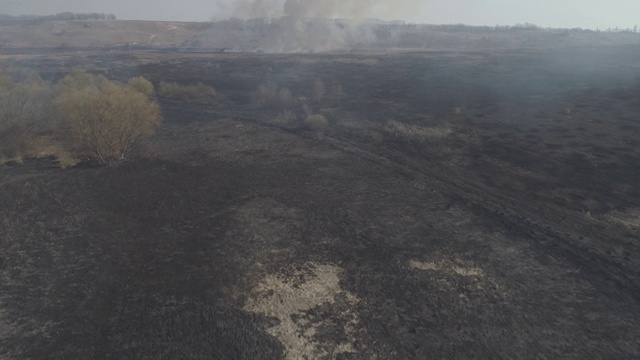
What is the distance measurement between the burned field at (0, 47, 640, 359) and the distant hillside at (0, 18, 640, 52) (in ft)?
266

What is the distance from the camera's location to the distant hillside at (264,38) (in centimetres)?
10862

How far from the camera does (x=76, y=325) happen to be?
36.5ft

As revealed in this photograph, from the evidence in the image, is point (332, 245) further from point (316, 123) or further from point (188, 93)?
point (188, 93)

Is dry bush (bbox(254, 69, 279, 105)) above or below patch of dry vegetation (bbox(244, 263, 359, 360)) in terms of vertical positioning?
above

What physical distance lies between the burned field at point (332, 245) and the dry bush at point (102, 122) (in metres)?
1.29

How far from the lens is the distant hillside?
109 m

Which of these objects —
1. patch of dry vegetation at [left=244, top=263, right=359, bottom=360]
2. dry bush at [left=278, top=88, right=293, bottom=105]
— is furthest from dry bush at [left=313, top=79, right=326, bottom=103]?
patch of dry vegetation at [left=244, top=263, right=359, bottom=360]

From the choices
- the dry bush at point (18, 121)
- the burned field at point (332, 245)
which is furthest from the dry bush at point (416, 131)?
the dry bush at point (18, 121)

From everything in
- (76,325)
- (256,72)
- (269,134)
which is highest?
(256,72)

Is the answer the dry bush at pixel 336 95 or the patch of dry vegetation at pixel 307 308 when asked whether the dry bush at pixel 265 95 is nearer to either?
the dry bush at pixel 336 95

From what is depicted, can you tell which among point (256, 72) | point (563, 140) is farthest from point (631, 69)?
point (256, 72)

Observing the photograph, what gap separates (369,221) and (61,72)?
213 ft

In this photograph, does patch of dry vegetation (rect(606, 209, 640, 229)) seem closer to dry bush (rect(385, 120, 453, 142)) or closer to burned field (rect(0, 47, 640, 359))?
burned field (rect(0, 47, 640, 359))

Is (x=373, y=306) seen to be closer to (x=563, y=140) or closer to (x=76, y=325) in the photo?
(x=76, y=325)
